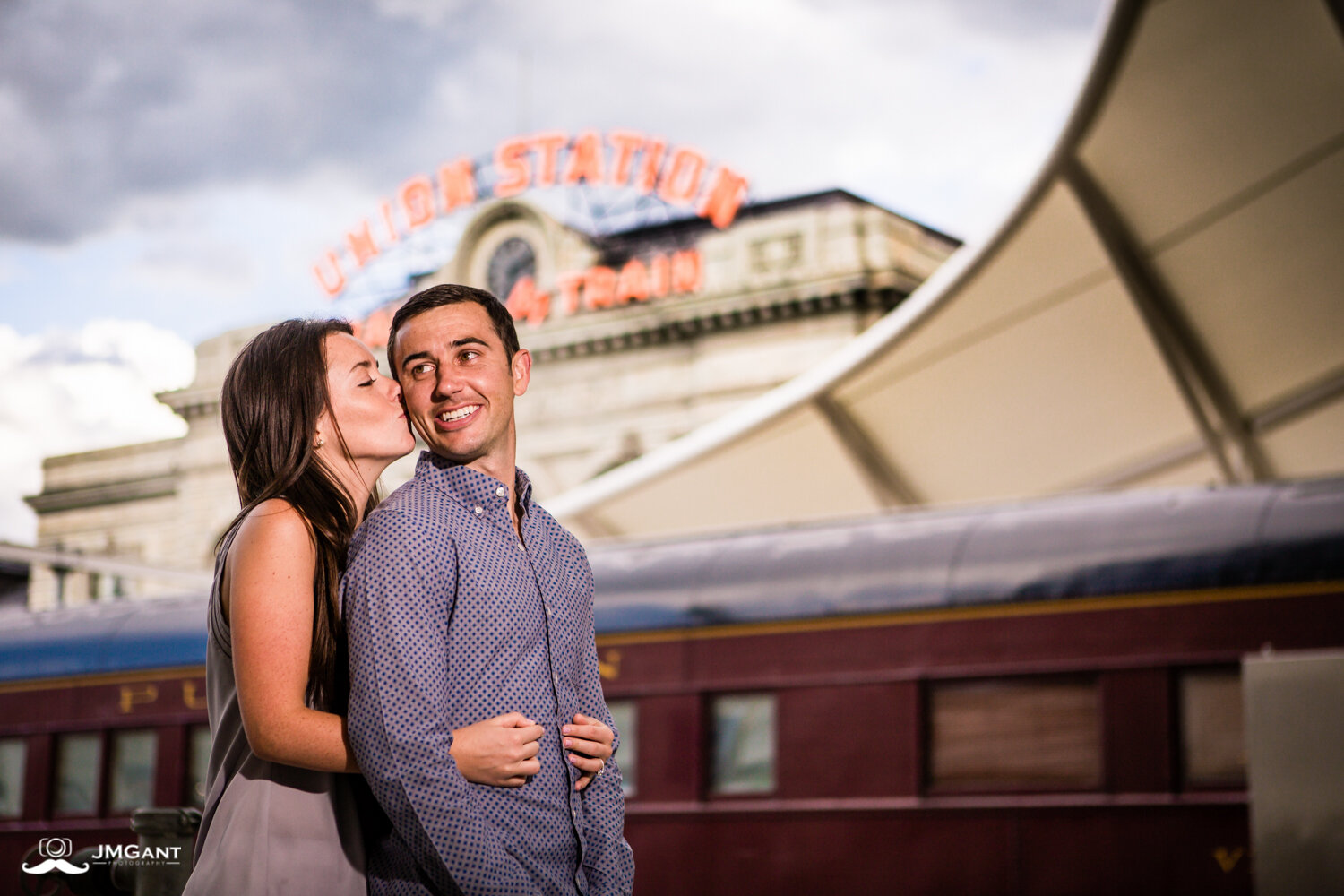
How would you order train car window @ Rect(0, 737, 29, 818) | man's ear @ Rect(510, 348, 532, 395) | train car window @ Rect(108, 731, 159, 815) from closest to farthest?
man's ear @ Rect(510, 348, 532, 395) < train car window @ Rect(108, 731, 159, 815) < train car window @ Rect(0, 737, 29, 818)

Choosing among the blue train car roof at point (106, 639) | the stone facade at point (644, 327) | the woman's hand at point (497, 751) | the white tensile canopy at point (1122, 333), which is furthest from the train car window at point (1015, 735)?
the stone facade at point (644, 327)

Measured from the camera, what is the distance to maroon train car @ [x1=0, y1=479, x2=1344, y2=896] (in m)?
8.11

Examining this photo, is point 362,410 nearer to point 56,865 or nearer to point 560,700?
point 560,700

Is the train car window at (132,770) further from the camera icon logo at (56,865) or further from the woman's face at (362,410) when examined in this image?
the woman's face at (362,410)

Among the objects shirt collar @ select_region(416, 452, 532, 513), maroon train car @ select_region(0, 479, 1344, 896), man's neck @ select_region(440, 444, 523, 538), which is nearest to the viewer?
shirt collar @ select_region(416, 452, 532, 513)

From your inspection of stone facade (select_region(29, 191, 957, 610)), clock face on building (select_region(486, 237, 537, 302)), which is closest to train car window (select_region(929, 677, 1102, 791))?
stone facade (select_region(29, 191, 957, 610))

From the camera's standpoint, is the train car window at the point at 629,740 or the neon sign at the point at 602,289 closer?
the train car window at the point at 629,740

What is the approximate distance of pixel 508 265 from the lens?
33125mm

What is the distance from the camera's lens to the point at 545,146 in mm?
32062

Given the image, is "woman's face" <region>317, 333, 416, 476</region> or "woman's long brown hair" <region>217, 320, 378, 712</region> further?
"woman's face" <region>317, 333, 416, 476</region>

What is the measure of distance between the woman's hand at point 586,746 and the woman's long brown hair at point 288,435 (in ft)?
1.44

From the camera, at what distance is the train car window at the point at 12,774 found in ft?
41.3

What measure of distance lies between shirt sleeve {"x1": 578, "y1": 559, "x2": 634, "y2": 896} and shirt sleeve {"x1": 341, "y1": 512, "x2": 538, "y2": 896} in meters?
0.23

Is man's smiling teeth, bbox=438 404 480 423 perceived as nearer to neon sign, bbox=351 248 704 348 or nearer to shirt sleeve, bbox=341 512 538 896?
shirt sleeve, bbox=341 512 538 896
